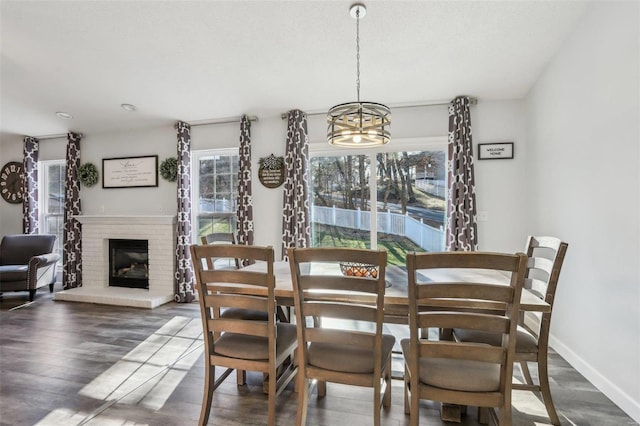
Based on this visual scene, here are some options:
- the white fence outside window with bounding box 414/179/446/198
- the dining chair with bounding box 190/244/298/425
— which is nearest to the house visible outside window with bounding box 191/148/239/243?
the white fence outside window with bounding box 414/179/446/198

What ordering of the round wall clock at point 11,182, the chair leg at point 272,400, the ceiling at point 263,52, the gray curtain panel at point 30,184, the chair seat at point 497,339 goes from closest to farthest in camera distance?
the chair leg at point 272,400 < the chair seat at point 497,339 < the ceiling at point 263,52 < the gray curtain panel at point 30,184 < the round wall clock at point 11,182

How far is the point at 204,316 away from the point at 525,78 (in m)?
3.68

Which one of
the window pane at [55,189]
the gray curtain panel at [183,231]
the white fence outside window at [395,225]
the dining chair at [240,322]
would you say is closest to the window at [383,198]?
the white fence outside window at [395,225]

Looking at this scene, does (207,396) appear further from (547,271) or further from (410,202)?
(410,202)

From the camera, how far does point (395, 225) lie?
3943 millimetres

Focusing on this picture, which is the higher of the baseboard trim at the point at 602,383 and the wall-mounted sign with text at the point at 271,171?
the wall-mounted sign with text at the point at 271,171

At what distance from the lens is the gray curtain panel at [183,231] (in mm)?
4254

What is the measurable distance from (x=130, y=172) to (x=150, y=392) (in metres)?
3.75

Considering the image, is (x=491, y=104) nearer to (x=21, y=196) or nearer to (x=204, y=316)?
(x=204, y=316)

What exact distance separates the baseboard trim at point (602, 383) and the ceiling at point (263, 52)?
102 inches

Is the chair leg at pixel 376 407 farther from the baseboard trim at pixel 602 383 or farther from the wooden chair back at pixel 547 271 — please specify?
the baseboard trim at pixel 602 383

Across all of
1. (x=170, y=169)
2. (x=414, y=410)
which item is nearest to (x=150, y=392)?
(x=414, y=410)

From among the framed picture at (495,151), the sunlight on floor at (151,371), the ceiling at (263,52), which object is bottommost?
the sunlight on floor at (151,371)

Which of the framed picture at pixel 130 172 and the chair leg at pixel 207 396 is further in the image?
the framed picture at pixel 130 172
